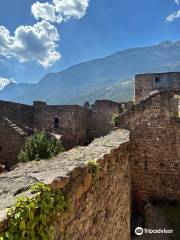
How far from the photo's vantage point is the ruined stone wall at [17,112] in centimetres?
2669

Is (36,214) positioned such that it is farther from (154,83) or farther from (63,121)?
(154,83)

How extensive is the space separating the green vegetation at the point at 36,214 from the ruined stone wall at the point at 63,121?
83.5 feet

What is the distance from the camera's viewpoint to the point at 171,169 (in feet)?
39.4

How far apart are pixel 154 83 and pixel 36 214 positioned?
3166cm

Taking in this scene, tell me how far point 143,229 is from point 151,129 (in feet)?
12.8

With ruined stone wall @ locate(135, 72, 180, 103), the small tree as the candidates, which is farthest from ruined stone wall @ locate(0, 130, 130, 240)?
ruined stone wall @ locate(135, 72, 180, 103)

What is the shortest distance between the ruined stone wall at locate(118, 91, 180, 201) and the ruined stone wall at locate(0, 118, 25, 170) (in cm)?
1126

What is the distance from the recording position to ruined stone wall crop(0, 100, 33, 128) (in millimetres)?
26688

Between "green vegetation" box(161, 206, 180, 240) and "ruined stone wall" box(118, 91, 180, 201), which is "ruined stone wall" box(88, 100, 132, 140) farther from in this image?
"green vegetation" box(161, 206, 180, 240)

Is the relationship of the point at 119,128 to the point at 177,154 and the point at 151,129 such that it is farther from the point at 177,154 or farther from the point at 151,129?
the point at 177,154

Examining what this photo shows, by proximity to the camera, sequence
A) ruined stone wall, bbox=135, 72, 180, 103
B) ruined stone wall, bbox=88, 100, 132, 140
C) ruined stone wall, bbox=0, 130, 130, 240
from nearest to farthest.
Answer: ruined stone wall, bbox=0, 130, 130, 240, ruined stone wall, bbox=88, 100, 132, 140, ruined stone wall, bbox=135, 72, 180, 103

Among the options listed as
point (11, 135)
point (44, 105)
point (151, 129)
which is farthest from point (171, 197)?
point (44, 105)

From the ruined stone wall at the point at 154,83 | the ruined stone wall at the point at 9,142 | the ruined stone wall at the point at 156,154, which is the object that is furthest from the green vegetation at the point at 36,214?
the ruined stone wall at the point at 154,83

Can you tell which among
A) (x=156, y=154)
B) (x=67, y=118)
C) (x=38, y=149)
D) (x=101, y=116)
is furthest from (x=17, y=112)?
(x=156, y=154)
